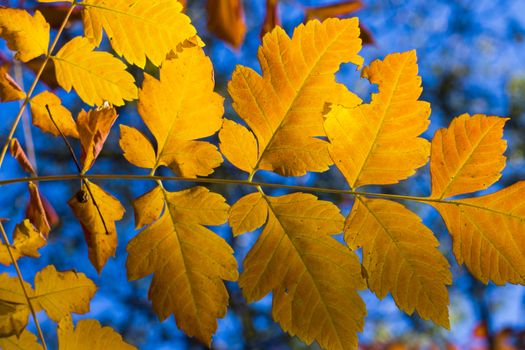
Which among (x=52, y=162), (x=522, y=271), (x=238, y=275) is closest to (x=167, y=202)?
(x=238, y=275)

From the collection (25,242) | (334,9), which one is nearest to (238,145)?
(25,242)

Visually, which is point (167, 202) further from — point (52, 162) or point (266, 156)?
point (52, 162)

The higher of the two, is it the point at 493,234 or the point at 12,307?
the point at 493,234

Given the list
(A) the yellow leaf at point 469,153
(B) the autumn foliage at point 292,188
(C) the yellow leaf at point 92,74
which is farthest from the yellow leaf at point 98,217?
(A) the yellow leaf at point 469,153

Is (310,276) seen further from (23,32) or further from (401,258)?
(23,32)

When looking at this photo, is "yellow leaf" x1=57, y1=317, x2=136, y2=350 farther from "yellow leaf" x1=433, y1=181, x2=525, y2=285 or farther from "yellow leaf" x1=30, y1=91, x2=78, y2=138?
"yellow leaf" x1=433, y1=181, x2=525, y2=285

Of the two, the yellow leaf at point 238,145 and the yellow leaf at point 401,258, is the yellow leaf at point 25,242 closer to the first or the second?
the yellow leaf at point 238,145

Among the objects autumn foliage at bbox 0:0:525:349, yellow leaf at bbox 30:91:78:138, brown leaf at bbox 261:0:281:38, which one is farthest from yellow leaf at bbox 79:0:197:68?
brown leaf at bbox 261:0:281:38
